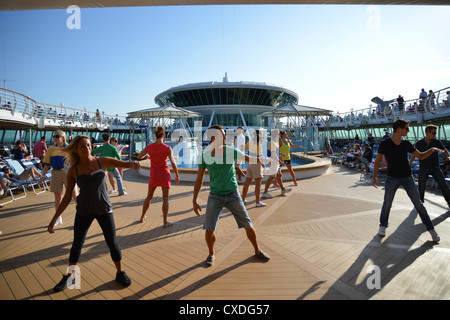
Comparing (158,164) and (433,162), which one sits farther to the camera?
(433,162)

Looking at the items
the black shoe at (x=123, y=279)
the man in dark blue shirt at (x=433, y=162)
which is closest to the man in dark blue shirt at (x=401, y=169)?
the man in dark blue shirt at (x=433, y=162)

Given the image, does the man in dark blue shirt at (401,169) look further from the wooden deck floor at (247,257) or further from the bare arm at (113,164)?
the bare arm at (113,164)

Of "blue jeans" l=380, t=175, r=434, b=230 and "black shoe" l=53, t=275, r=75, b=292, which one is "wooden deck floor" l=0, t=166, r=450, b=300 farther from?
"blue jeans" l=380, t=175, r=434, b=230

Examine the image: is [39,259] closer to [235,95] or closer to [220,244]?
[220,244]

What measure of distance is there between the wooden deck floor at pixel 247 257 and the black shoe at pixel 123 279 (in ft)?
0.20

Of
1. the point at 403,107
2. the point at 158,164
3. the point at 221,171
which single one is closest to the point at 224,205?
the point at 221,171

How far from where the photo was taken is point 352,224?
421cm

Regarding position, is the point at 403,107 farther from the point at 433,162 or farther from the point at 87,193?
the point at 87,193

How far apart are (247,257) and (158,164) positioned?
→ 2.30 meters

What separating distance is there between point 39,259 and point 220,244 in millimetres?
2588

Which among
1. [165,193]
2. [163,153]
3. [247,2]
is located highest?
[247,2]

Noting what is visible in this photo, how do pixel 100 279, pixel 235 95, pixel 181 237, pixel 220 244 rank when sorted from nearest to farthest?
pixel 100 279
pixel 220 244
pixel 181 237
pixel 235 95

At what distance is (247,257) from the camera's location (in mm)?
3092
